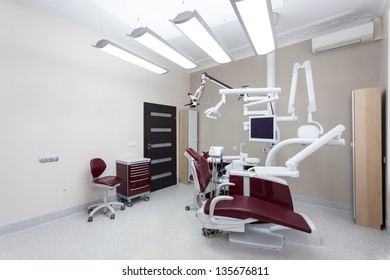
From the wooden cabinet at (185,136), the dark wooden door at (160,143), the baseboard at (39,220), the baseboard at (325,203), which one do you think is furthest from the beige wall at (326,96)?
the baseboard at (39,220)

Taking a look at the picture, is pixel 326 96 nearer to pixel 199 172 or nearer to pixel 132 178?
pixel 199 172

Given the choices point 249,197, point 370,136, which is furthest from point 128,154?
point 370,136

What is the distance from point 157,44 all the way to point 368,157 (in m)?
3.25

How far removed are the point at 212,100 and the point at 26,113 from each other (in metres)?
3.64

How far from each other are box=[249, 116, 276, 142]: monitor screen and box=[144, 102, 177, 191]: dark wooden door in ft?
7.84

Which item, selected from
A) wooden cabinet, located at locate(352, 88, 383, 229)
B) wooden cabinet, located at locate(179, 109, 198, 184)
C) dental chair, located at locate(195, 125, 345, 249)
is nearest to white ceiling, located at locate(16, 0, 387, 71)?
wooden cabinet, located at locate(352, 88, 383, 229)

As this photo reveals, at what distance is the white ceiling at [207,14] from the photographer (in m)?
2.61

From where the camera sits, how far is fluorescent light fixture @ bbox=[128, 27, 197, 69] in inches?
86.8

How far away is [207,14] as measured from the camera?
284 cm

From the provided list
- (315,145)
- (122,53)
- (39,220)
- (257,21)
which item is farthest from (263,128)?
(39,220)

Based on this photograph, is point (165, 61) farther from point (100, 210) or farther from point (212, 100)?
point (100, 210)

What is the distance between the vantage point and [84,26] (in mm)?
3174

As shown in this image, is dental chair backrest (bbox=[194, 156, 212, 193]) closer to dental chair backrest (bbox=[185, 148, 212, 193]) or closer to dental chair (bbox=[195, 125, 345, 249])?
dental chair backrest (bbox=[185, 148, 212, 193])
